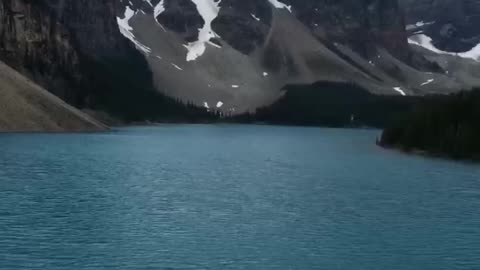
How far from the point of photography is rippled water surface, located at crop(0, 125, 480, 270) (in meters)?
34.2

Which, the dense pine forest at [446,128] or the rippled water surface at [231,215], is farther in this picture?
the dense pine forest at [446,128]

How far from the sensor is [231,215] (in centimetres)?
4469

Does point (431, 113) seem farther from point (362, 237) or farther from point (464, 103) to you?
point (362, 237)

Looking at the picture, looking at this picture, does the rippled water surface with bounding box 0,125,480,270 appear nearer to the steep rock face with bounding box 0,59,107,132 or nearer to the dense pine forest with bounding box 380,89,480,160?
the dense pine forest with bounding box 380,89,480,160

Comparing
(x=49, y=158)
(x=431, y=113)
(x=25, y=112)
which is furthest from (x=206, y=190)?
(x=25, y=112)

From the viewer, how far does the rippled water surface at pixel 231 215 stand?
34188 mm

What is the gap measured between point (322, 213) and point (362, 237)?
283 inches

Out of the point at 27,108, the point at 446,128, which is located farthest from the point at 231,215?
the point at 27,108

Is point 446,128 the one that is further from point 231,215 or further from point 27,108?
point 231,215

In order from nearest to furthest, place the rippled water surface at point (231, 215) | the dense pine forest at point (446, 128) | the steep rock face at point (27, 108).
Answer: the rippled water surface at point (231, 215) < the dense pine forest at point (446, 128) < the steep rock face at point (27, 108)

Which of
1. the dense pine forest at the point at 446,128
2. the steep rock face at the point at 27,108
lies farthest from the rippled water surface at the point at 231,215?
the steep rock face at the point at 27,108

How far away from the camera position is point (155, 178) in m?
64.0

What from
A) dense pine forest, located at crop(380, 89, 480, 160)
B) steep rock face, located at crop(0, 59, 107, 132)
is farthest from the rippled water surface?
steep rock face, located at crop(0, 59, 107, 132)

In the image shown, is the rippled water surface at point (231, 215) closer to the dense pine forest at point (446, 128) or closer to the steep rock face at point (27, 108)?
the dense pine forest at point (446, 128)
